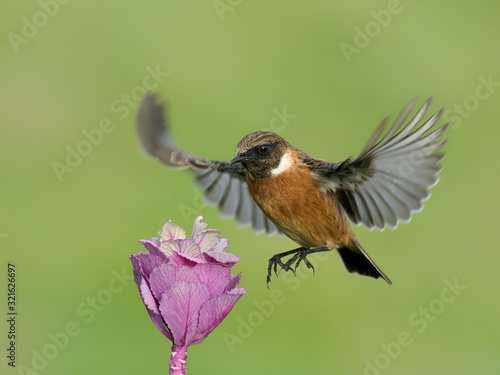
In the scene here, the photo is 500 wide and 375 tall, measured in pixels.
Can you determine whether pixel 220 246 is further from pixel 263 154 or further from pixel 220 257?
pixel 263 154

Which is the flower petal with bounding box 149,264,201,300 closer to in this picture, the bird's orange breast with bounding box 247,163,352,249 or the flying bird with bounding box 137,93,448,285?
the flying bird with bounding box 137,93,448,285

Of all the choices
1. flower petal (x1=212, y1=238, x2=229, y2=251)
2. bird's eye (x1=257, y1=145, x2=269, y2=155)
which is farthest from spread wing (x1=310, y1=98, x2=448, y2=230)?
flower petal (x1=212, y1=238, x2=229, y2=251)

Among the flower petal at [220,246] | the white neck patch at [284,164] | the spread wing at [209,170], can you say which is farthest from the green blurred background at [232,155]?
the flower petal at [220,246]

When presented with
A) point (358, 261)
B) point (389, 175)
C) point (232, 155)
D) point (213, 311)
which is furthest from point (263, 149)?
point (232, 155)

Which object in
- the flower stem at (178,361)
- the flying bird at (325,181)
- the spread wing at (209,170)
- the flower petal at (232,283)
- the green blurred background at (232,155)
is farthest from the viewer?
the green blurred background at (232,155)

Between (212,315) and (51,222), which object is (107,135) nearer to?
(51,222)

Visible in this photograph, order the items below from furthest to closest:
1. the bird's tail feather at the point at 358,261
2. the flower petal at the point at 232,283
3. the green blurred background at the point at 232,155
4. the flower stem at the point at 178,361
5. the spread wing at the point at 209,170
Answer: the green blurred background at the point at 232,155 < the bird's tail feather at the point at 358,261 < the spread wing at the point at 209,170 < the flower petal at the point at 232,283 < the flower stem at the point at 178,361

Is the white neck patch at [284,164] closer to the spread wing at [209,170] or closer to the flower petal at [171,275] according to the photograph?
the spread wing at [209,170]
